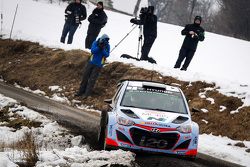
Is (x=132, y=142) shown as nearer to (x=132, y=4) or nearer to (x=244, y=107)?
(x=244, y=107)

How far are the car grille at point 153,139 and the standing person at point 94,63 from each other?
9.06 metres

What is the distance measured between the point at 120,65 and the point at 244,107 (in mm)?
7438

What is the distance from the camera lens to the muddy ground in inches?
582

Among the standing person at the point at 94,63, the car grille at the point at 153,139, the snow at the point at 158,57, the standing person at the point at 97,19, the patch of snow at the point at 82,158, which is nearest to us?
the patch of snow at the point at 82,158

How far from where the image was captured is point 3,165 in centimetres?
706

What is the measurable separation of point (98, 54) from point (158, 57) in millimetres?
8997

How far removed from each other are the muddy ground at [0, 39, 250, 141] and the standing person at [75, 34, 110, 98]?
0.47m

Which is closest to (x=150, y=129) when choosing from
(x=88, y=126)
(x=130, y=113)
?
(x=130, y=113)

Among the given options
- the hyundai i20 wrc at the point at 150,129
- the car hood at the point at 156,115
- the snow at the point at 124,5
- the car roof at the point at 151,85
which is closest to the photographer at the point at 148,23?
the car roof at the point at 151,85

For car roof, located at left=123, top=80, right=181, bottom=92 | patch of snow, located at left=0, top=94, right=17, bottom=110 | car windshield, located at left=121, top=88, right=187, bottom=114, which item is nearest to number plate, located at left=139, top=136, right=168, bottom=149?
car windshield, located at left=121, top=88, right=187, bottom=114

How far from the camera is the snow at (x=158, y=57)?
8.53 m

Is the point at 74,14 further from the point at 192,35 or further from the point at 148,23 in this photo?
the point at 192,35

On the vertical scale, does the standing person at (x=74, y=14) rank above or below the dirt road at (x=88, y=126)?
above

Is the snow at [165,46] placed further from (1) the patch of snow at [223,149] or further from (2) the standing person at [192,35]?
(1) the patch of snow at [223,149]
